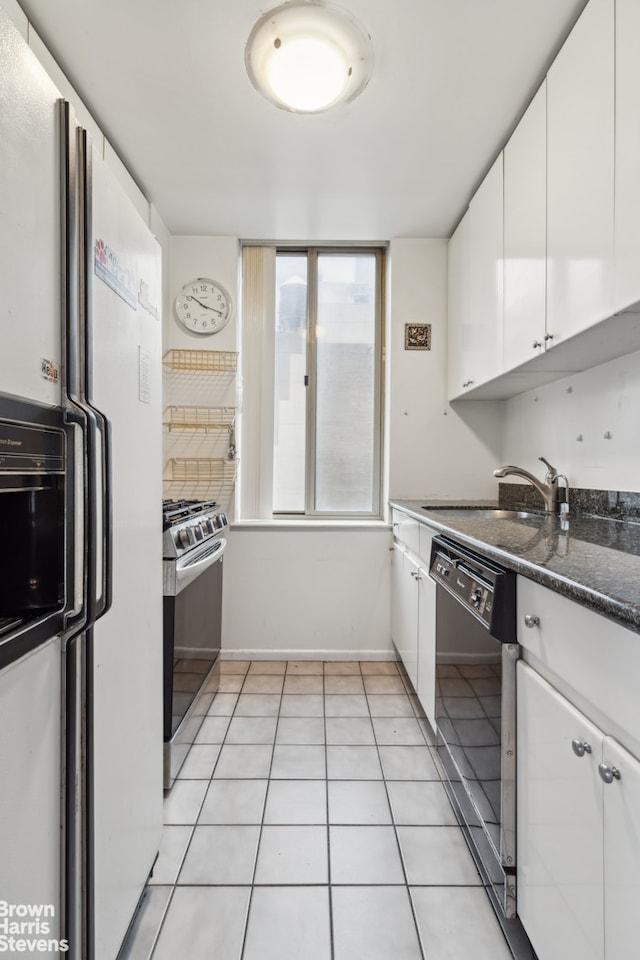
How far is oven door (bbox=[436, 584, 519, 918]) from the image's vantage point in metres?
1.06

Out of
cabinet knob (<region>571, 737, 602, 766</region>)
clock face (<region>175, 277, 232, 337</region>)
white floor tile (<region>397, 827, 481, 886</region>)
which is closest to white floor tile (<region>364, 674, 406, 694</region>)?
white floor tile (<region>397, 827, 481, 886</region>)

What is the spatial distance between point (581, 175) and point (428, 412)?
1.54 metres

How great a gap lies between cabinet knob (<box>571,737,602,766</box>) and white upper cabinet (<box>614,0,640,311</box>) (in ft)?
3.20

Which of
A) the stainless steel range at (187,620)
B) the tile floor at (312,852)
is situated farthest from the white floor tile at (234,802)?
the stainless steel range at (187,620)

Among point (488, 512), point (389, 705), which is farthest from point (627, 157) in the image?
point (389, 705)

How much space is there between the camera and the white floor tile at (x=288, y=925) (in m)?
1.09

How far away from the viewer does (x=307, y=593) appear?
2779 mm

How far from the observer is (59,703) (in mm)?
782

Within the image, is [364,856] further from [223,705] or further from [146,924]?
[223,705]

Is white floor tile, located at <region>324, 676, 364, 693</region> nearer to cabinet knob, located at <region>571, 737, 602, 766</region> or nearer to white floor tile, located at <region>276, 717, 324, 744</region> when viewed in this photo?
white floor tile, located at <region>276, 717, 324, 744</region>

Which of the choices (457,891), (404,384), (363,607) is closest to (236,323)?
(404,384)

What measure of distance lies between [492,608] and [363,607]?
68.8 inches

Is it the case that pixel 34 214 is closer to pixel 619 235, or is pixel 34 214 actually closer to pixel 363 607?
pixel 619 235

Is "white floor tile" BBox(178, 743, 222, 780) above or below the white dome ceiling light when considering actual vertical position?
below
